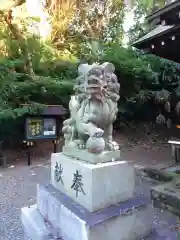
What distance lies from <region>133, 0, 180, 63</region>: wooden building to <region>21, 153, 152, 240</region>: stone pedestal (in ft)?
8.41

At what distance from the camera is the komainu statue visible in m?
2.17

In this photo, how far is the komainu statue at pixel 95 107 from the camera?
217 cm

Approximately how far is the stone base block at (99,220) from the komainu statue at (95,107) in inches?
21.0

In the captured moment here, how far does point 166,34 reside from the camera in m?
4.31

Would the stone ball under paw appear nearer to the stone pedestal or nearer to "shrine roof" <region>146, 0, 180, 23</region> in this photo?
the stone pedestal

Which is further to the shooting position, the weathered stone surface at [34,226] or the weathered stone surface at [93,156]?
the weathered stone surface at [34,226]

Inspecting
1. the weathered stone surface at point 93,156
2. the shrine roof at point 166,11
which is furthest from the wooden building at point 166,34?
the weathered stone surface at point 93,156

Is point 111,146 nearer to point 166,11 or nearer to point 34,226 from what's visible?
point 34,226

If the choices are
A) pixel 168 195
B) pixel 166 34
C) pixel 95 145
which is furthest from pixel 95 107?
pixel 166 34

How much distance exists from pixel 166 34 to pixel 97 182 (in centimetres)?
329

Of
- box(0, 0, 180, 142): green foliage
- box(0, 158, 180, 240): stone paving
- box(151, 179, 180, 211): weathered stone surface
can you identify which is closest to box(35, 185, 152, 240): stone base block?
box(0, 158, 180, 240): stone paving

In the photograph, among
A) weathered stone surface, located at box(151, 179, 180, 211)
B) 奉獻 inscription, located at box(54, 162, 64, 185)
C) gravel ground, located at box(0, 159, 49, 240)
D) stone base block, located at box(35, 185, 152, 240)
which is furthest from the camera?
weathered stone surface, located at box(151, 179, 180, 211)

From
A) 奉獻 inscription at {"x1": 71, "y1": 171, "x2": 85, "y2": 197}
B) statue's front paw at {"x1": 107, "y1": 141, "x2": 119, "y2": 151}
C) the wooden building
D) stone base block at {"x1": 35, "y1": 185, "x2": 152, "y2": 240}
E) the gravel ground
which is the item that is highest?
the wooden building

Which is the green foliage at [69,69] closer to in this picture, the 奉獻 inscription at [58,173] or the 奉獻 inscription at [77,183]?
the 奉獻 inscription at [58,173]
